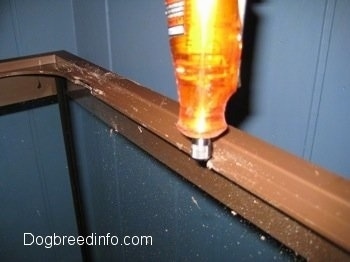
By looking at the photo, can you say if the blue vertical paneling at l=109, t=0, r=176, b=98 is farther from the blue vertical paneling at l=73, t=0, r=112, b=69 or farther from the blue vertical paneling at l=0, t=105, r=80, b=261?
the blue vertical paneling at l=0, t=105, r=80, b=261

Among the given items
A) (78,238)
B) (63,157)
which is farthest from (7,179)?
(78,238)

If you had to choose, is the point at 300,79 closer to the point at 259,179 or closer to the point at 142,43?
the point at 259,179

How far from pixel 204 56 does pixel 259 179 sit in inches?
7.0

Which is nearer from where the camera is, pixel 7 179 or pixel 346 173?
pixel 346 173

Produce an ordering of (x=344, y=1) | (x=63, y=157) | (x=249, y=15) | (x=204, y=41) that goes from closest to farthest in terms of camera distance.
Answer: (x=204, y=41), (x=344, y=1), (x=249, y=15), (x=63, y=157)

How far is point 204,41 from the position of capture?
418 mm

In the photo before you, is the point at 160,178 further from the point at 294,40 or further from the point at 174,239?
the point at 294,40

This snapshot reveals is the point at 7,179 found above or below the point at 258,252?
below

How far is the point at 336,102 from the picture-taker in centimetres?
58

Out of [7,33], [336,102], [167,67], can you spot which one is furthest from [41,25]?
[336,102]

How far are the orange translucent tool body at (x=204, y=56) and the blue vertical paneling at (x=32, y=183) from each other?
977 millimetres

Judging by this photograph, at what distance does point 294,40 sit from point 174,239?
2.20ft

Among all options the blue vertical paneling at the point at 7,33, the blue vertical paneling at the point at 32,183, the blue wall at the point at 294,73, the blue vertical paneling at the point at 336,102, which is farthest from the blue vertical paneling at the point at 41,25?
the blue vertical paneling at the point at 336,102

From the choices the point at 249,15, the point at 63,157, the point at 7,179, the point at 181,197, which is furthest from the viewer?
the point at 63,157
